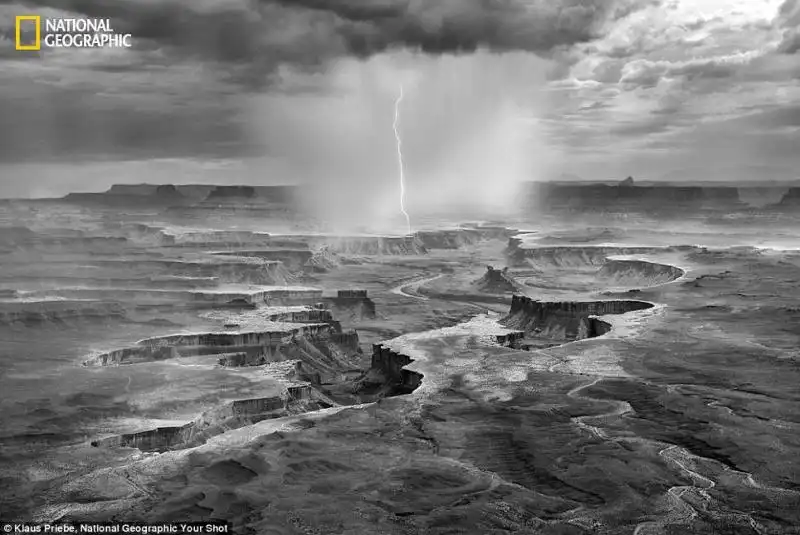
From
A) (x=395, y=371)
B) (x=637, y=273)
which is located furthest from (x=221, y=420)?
(x=637, y=273)

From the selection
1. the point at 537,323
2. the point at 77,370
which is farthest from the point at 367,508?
the point at 537,323

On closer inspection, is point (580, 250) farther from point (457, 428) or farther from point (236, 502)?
point (236, 502)

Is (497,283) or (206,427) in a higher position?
(206,427)

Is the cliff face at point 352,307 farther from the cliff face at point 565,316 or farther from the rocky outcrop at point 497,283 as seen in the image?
the rocky outcrop at point 497,283

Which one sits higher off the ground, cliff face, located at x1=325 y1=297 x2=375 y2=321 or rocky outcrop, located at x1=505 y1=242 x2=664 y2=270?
rocky outcrop, located at x1=505 y1=242 x2=664 y2=270

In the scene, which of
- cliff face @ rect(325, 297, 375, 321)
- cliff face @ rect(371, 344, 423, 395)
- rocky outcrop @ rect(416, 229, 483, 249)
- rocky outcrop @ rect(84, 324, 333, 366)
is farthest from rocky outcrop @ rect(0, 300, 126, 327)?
rocky outcrop @ rect(416, 229, 483, 249)

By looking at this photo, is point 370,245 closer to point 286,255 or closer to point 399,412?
point 286,255

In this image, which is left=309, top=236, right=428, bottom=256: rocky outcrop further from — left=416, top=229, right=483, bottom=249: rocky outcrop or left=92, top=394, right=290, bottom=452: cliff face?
left=92, top=394, right=290, bottom=452: cliff face

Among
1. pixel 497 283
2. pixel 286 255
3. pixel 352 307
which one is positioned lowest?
pixel 352 307

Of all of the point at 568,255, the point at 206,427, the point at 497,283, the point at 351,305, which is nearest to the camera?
the point at 206,427
